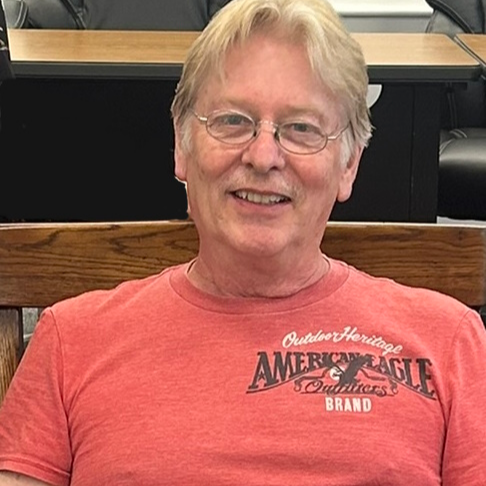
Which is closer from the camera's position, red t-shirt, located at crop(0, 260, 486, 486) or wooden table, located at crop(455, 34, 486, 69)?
red t-shirt, located at crop(0, 260, 486, 486)

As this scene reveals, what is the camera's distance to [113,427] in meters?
1.20

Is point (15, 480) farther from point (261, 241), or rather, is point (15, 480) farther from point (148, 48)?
point (148, 48)

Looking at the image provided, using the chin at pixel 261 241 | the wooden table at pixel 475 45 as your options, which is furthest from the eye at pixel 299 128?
the wooden table at pixel 475 45

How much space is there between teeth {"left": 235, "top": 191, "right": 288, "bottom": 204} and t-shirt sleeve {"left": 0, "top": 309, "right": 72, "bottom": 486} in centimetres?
29

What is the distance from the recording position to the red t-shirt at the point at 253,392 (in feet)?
3.83

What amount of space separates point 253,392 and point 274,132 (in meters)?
0.31

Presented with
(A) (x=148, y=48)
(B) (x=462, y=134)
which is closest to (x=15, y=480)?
(A) (x=148, y=48)

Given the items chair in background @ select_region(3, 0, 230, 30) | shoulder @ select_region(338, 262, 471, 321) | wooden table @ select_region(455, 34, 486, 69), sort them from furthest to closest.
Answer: chair in background @ select_region(3, 0, 230, 30) < wooden table @ select_region(455, 34, 486, 69) < shoulder @ select_region(338, 262, 471, 321)

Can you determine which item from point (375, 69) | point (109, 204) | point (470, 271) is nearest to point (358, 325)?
point (470, 271)

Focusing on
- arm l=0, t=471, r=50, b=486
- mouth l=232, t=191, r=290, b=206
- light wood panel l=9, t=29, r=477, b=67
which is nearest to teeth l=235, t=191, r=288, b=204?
mouth l=232, t=191, r=290, b=206

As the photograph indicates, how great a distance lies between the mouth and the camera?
1.21 metres

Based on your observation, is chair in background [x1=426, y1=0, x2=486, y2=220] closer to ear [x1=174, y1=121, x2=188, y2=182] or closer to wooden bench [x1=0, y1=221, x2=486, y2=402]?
wooden bench [x1=0, y1=221, x2=486, y2=402]

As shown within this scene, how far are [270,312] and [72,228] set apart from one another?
1.02 ft

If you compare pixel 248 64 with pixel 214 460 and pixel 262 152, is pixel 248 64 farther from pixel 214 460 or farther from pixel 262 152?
pixel 214 460
